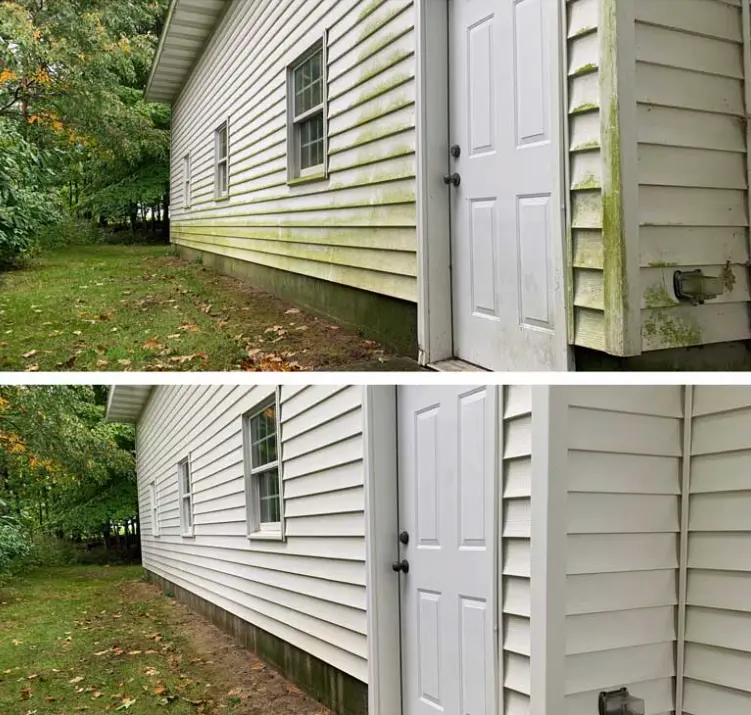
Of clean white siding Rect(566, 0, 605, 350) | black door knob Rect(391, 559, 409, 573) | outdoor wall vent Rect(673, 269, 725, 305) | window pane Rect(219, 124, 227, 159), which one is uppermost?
window pane Rect(219, 124, 227, 159)

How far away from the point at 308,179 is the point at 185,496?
5.23 m

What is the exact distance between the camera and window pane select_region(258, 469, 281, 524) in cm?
619

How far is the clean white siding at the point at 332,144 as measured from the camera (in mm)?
5102

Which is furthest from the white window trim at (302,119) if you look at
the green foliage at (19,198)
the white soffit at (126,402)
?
the white soffit at (126,402)

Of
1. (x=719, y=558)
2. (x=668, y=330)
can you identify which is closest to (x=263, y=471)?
(x=668, y=330)

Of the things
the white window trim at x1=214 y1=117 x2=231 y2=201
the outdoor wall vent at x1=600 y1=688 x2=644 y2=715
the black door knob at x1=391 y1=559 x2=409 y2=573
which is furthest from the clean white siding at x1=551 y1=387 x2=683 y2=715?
the white window trim at x1=214 y1=117 x2=231 y2=201

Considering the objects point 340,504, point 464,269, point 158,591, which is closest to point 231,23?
point 464,269

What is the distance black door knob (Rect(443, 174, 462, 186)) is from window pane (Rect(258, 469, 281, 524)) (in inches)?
109

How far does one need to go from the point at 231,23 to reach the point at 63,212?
11.6 ft

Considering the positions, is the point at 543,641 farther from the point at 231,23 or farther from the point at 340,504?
the point at 231,23

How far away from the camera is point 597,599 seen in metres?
2.90

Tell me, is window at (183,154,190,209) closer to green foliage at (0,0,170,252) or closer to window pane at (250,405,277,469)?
green foliage at (0,0,170,252)

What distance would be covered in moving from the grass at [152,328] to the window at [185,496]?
2.56m

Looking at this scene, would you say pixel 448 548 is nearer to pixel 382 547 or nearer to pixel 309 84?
pixel 382 547
